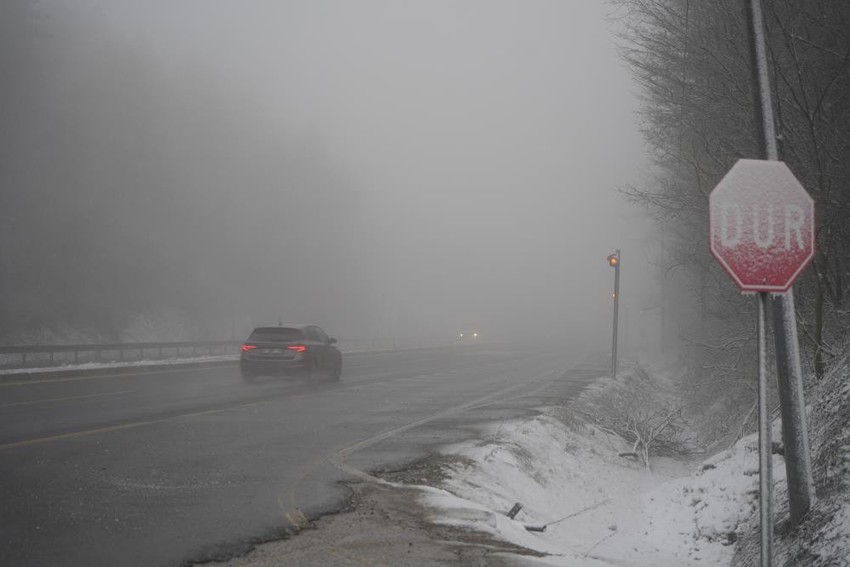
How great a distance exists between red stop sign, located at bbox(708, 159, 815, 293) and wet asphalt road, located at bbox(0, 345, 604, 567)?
4.16 meters

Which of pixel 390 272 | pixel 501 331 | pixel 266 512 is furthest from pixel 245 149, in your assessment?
pixel 501 331

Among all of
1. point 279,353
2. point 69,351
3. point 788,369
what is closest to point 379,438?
point 788,369

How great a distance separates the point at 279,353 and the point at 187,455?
11091 millimetres

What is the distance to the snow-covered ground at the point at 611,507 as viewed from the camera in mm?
5604

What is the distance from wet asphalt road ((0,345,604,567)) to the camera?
18.2 ft

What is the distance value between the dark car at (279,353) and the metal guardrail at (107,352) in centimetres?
748

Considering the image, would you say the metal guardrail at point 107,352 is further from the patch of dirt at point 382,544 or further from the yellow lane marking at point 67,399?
the patch of dirt at point 382,544

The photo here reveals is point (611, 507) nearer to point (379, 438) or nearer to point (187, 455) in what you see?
point (379, 438)

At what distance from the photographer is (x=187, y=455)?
9.09 meters

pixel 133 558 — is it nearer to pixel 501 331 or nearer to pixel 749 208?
pixel 749 208

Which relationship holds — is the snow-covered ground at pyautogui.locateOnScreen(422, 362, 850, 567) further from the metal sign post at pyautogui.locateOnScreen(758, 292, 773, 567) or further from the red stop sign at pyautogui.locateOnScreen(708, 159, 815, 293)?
the red stop sign at pyautogui.locateOnScreen(708, 159, 815, 293)

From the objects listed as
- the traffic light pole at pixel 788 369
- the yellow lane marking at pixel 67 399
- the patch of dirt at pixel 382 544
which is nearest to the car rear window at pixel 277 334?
the yellow lane marking at pixel 67 399

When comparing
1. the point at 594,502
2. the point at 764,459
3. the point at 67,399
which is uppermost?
the point at 764,459

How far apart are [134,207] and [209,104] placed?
44.0 feet
